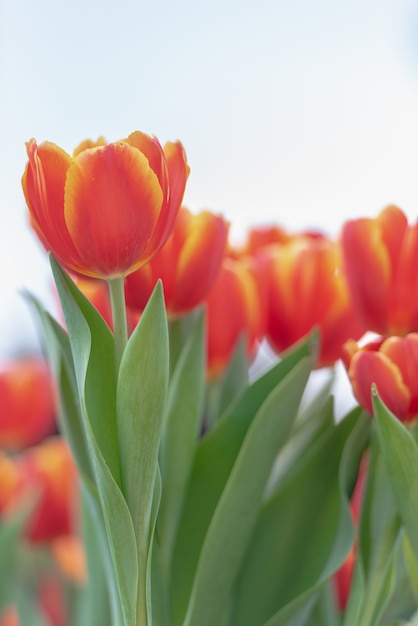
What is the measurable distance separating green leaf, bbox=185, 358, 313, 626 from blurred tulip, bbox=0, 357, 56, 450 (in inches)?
10.6

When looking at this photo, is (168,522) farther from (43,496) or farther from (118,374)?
(43,496)

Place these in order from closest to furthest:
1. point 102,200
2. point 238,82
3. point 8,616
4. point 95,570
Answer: point 102,200
point 95,570
point 8,616
point 238,82

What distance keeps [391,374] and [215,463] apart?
84 mm

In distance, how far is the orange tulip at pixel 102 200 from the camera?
0.25 metres

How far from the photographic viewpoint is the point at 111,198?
9.8 inches

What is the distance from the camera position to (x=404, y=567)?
32 cm

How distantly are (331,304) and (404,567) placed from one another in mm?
125

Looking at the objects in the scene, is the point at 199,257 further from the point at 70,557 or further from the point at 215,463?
the point at 70,557

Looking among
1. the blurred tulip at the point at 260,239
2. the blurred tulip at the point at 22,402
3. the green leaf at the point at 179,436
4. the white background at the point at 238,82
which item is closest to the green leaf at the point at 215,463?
the green leaf at the point at 179,436

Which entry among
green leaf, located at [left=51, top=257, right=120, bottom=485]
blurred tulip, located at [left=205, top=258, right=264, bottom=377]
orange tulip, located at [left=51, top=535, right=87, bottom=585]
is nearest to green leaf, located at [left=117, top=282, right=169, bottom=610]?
green leaf, located at [left=51, top=257, right=120, bottom=485]

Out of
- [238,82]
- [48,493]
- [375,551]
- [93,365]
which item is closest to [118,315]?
[93,365]

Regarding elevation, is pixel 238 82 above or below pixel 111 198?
above

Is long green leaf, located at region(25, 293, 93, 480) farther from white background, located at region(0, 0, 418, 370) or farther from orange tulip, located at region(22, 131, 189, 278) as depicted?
white background, located at region(0, 0, 418, 370)

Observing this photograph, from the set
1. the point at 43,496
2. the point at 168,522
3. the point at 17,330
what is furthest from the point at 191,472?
A: the point at 17,330
